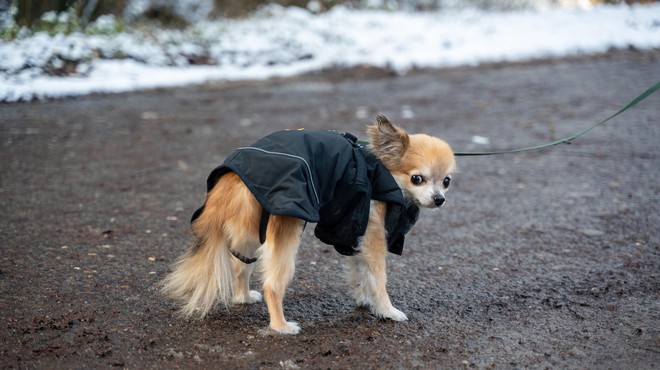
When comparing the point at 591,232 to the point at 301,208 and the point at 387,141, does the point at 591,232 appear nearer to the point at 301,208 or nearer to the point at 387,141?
the point at 387,141

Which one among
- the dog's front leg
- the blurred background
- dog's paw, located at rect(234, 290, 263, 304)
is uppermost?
the blurred background

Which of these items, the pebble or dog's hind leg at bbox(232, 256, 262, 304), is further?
the pebble

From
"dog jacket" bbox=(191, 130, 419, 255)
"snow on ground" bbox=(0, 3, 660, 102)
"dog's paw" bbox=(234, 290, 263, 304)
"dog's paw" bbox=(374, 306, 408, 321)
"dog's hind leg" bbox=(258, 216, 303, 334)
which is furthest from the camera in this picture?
"snow on ground" bbox=(0, 3, 660, 102)

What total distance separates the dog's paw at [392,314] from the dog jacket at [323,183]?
0.38m

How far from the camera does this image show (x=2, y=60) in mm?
10633

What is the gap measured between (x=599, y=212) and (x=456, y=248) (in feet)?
5.71

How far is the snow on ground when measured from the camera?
441 inches

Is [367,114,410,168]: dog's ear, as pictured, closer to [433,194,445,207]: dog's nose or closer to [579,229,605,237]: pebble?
[433,194,445,207]: dog's nose

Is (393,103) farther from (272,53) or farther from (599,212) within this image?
(599,212)

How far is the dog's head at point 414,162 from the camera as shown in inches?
162

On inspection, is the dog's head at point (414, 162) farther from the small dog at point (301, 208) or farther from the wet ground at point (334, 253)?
the wet ground at point (334, 253)

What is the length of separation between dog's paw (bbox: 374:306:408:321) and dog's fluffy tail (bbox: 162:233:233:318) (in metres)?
0.94

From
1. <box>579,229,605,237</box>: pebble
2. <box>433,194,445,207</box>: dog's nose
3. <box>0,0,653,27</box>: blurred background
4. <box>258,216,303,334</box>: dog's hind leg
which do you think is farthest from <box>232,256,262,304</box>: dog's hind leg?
<box>0,0,653,27</box>: blurred background

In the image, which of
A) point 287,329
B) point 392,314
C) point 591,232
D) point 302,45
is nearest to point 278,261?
point 287,329
